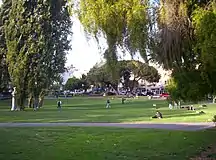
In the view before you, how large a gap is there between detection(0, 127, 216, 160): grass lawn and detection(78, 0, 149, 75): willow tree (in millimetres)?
3047

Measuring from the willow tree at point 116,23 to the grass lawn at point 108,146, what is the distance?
305cm

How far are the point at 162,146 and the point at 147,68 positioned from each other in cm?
370

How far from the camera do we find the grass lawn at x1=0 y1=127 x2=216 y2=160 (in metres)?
13.8

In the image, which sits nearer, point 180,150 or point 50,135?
point 180,150

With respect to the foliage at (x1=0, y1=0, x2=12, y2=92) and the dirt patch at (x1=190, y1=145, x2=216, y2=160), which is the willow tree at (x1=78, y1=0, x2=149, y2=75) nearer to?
the dirt patch at (x1=190, y1=145, x2=216, y2=160)

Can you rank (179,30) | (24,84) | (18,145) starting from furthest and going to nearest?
1. (24,84)
2. (18,145)
3. (179,30)

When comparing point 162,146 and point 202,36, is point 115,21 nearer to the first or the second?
point 202,36

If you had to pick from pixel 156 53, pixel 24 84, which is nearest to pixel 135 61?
pixel 156 53

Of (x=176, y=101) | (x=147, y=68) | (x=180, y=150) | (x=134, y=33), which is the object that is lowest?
(x=180, y=150)

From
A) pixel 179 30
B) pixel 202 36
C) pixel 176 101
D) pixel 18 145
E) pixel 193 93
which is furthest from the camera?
pixel 18 145

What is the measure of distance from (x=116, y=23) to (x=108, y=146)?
5263 mm

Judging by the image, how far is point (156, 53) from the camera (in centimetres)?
1343

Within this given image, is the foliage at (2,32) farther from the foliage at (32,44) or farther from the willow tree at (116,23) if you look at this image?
→ the willow tree at (116,23)

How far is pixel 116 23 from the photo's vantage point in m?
13.6
